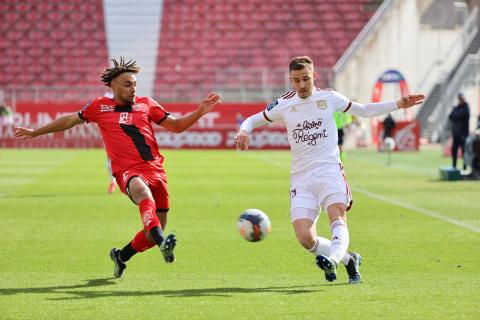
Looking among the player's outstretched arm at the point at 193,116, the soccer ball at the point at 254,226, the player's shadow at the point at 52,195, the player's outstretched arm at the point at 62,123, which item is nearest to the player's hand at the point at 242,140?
the player's outstretched arm at the point at 193,116

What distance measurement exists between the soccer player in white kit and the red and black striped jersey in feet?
2.97

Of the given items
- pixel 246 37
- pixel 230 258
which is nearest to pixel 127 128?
pixel 230 258

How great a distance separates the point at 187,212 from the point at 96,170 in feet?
41.1

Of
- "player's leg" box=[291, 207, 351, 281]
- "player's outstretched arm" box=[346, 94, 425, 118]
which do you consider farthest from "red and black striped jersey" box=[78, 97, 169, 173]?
"player's outstretched arm" box=[346, 94, 425, 118]

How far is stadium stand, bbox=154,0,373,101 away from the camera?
160 ft

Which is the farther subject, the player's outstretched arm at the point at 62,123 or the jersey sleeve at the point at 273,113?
the player's outstretched arm at the point at 62,123

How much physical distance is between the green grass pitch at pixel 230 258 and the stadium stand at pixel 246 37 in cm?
2645

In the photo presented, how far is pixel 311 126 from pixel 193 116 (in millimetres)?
1052

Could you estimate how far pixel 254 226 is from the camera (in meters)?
8.83

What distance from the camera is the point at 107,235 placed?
13.0 meters

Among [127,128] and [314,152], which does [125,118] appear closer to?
[127,128]

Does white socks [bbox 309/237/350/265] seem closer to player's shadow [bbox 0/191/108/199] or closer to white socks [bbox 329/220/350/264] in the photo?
white socks [bbox 329/220/350/264]

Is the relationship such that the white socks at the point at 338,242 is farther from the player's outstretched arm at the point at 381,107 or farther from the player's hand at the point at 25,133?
the player's hand at the point at 25,133

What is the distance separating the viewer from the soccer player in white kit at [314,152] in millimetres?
8844
